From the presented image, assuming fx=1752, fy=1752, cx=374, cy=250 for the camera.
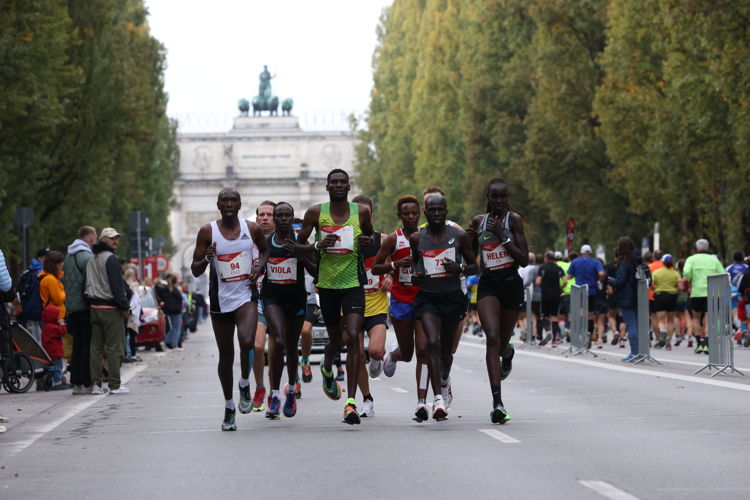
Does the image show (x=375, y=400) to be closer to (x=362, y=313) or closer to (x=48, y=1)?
(x=362, y=313)

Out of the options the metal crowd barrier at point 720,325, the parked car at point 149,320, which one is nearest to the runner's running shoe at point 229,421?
the metal crowd barrier at point 720,325

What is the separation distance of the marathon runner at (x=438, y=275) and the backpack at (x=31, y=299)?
26.9ft

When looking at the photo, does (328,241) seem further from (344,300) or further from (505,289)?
(505,289)

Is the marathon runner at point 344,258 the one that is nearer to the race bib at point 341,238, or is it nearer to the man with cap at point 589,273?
the race bib at point 341,238

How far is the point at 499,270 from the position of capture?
43.7ft

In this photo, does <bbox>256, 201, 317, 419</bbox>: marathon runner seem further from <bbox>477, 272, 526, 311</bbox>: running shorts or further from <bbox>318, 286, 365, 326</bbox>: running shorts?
<bbox>477, 272, 526, 311</bbox>: running shorts

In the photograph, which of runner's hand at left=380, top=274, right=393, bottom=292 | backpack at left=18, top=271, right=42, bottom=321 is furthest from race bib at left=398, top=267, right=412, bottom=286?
backpack at left=18, top=271, right=42, bottom=321

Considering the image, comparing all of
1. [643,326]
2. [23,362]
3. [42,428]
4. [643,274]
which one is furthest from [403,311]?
[643,274]

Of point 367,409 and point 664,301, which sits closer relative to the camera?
point 367,409

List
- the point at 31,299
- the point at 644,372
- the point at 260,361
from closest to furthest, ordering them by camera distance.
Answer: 1. the point at 260,361
2. the point at 31,299
3. the point at 644,372

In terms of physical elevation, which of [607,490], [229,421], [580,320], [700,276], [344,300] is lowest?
[580,320]

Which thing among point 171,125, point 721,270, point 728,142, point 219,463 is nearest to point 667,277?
point 721,270

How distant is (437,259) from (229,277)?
1.57 meters

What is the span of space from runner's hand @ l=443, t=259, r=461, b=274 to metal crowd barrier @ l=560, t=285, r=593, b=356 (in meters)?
14.5
